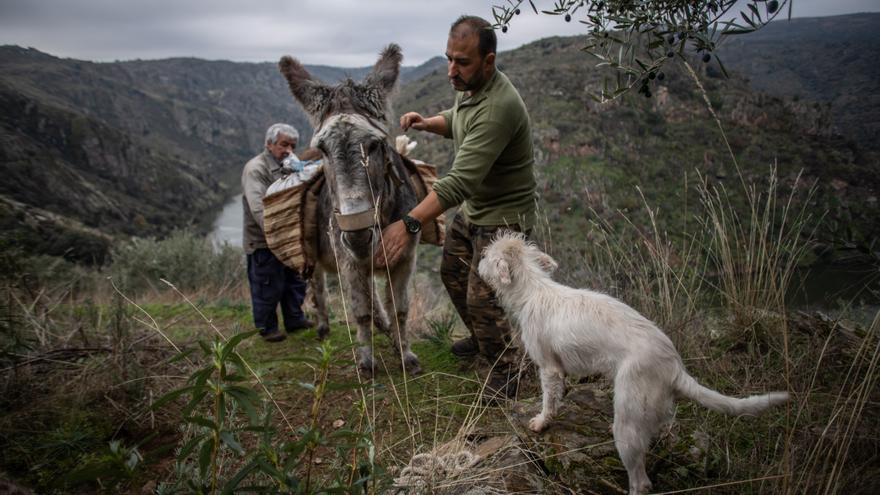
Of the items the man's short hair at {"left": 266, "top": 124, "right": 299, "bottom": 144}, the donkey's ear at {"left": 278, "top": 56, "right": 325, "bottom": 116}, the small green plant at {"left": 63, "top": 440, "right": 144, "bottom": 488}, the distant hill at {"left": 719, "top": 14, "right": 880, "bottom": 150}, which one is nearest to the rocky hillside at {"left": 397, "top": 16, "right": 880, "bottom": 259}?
the distant hill at {"left": 719, "top": 14, "right": 880, "bottom": 150}

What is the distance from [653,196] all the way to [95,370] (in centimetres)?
3191

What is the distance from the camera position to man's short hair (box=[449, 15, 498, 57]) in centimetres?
293

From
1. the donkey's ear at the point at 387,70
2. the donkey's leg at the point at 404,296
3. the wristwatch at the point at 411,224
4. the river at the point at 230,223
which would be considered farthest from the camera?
the river at the point at 230,223

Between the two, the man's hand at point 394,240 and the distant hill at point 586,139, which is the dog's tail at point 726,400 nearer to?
the man's hand at point 394,240

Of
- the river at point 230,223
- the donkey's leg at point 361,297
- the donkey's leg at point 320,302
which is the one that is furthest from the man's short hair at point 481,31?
the river at point 230,223

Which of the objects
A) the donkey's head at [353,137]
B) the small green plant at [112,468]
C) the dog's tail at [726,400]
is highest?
the donkey's head at [353,137]

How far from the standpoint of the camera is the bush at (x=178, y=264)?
11.9 m

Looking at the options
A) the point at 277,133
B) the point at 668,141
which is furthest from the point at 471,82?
the point at 668,141

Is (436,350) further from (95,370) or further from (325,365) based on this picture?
(325,365)

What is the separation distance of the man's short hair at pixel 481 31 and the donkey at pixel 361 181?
40.8 inches

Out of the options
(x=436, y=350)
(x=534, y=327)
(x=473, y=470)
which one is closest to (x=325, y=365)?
(x=473, y=470)

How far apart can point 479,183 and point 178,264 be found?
12.1m

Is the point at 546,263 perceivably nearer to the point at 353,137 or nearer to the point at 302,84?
the point at 353,137

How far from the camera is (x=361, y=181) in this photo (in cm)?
328
